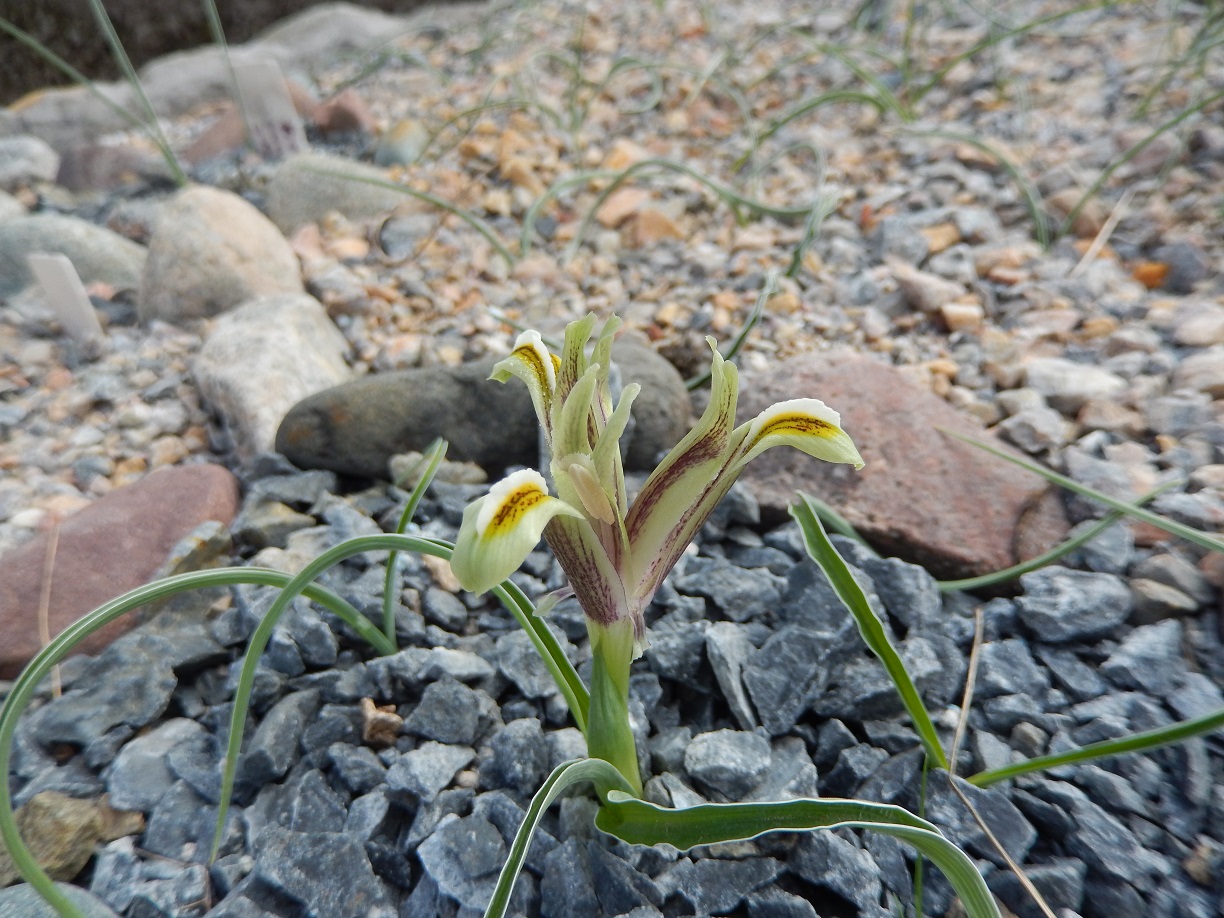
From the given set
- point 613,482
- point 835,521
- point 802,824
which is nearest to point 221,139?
point 835,521

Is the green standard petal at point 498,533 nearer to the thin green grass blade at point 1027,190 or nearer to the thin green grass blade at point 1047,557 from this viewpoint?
the thin green grass blade at point 1047,557

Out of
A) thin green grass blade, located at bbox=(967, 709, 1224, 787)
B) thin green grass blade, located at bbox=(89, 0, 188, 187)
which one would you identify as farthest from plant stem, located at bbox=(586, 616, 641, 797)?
thin green grass blade, located at bbox=(89, 0, 188, 187)

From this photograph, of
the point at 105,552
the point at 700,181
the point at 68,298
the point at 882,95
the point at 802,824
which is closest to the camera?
the point at 802,824

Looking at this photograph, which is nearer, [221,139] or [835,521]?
[835,521]

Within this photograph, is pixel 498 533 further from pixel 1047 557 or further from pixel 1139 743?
pixel 1047 557

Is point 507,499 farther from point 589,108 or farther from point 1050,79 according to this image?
point 1050,79

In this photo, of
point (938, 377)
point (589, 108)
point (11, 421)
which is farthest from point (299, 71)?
point (938, 377)
